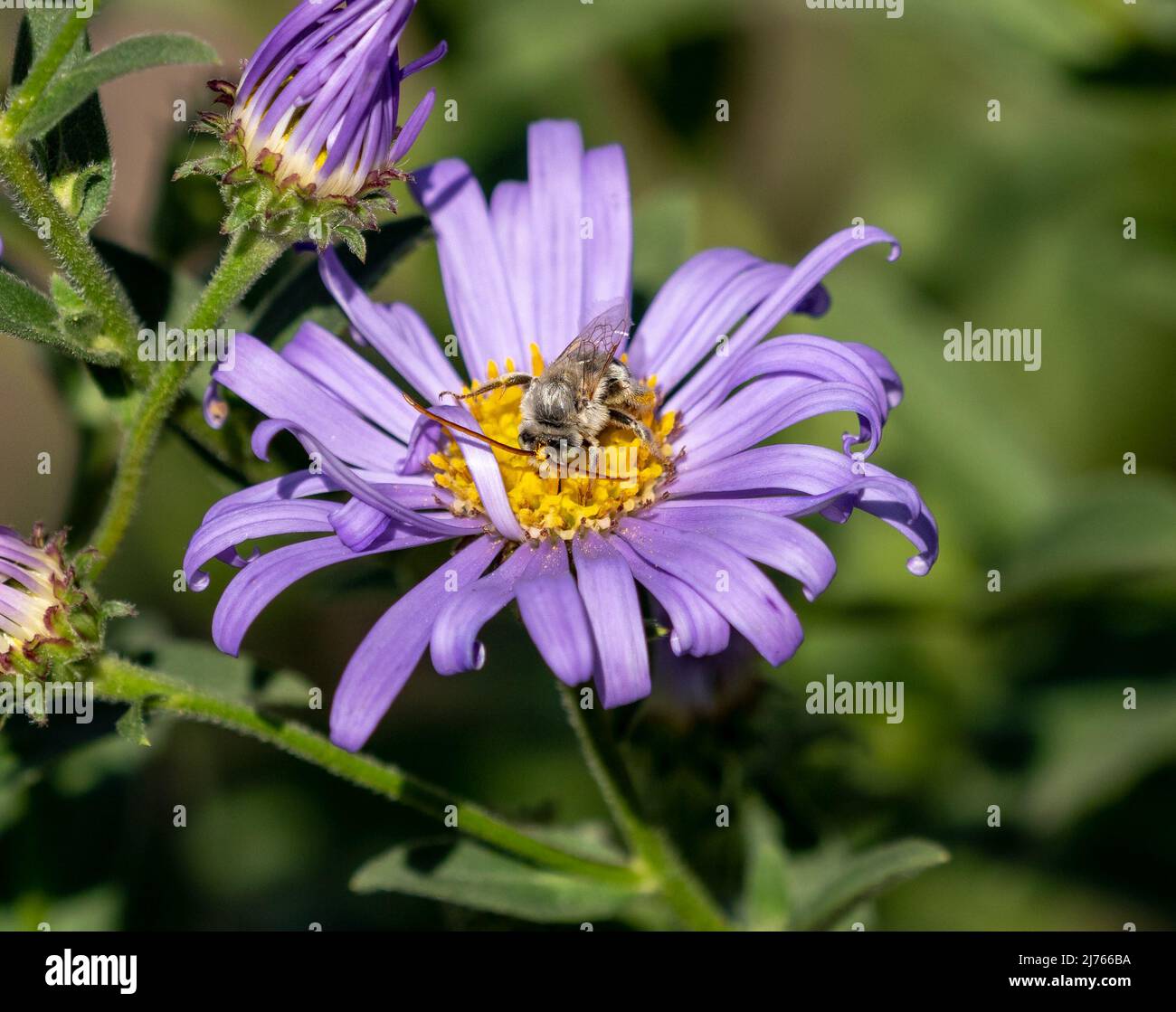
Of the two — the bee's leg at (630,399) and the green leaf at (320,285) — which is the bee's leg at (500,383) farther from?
the green leaf at (320,285)

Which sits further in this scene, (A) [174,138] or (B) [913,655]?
(B) [913,655]

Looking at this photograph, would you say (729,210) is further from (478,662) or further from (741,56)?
(478,662)

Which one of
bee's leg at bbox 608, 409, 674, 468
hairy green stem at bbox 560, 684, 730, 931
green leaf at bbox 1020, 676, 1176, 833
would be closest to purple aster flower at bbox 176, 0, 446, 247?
bee's leg at bbox 608, 409, 674, 468

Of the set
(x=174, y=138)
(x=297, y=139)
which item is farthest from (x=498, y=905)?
(x=174, y=138)

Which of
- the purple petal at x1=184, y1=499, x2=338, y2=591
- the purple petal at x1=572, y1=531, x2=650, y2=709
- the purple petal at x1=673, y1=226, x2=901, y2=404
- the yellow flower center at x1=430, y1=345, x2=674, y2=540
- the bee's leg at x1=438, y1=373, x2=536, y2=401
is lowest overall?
the purple petal at x1=572, y1=531, x2=650, y2=709

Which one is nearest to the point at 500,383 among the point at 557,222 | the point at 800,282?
the point at 557,222

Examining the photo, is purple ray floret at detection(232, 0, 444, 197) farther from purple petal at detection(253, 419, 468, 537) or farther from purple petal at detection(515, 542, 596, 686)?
purple petal at detection(515, 542, 596, 686)
